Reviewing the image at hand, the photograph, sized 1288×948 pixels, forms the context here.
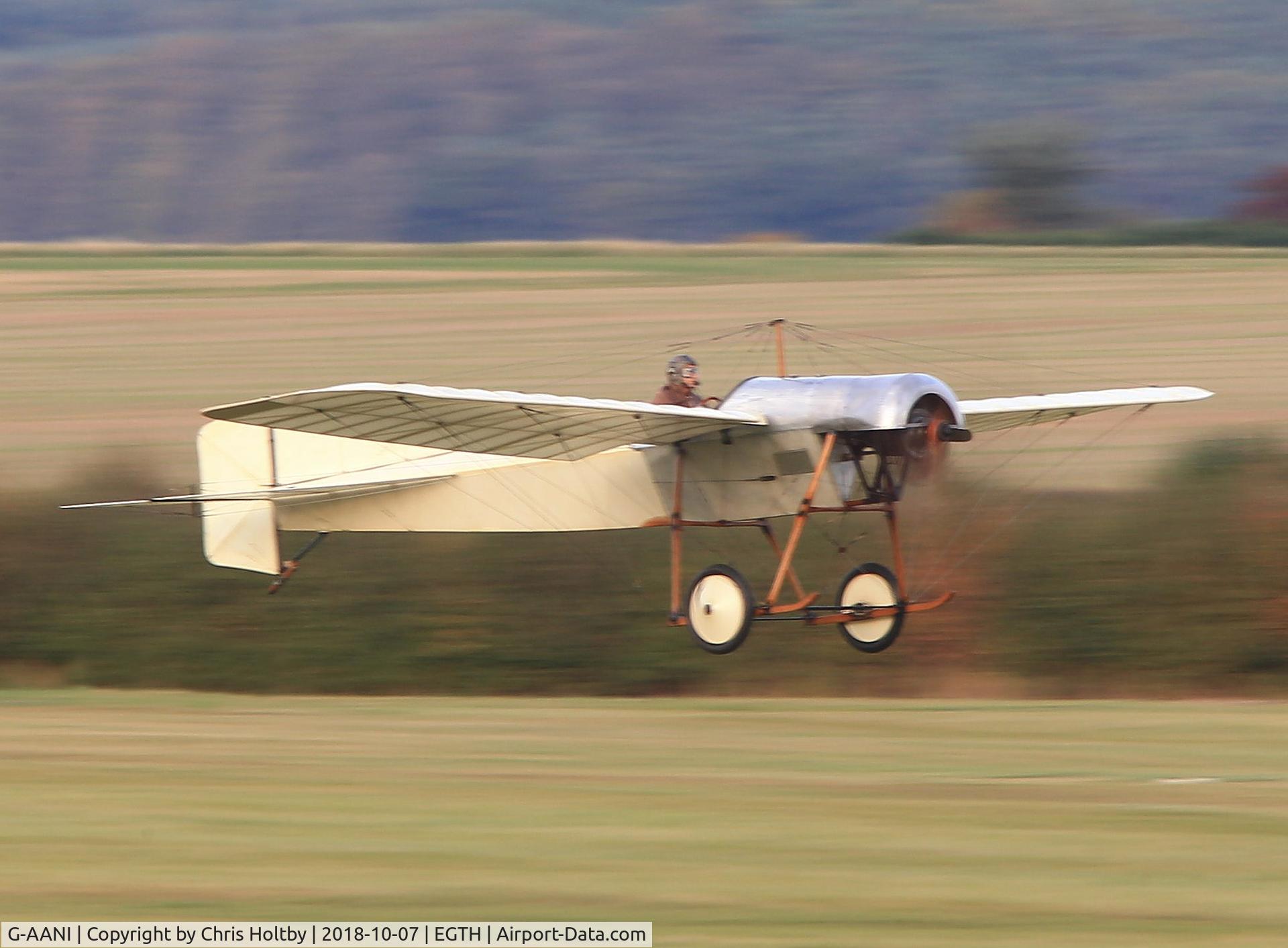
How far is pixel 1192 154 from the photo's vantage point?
62.8 m

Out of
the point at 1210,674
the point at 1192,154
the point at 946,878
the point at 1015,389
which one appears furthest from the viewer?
the point at 1192,154

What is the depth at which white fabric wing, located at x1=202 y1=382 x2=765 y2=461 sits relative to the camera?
11688mm

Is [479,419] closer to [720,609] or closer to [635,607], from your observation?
[720,609]

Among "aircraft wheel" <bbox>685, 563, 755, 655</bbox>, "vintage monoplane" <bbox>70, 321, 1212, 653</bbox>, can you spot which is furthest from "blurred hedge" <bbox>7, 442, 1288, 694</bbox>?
"aircraft wheel" <bbox>685, 563, 755, 655</bbox>

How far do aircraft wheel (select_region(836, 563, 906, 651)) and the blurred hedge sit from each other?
405 cm

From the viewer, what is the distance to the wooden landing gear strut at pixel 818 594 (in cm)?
1286

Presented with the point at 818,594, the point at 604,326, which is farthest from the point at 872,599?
the point at 604,326

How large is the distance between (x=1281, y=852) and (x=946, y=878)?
1.56 meters

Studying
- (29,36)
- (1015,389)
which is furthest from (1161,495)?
(29,36)

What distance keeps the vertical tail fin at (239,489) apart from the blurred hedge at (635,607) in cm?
464

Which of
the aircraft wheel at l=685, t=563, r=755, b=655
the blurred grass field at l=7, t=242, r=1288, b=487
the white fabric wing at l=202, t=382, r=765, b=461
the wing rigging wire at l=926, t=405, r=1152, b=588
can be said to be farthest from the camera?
the blurred grass field at l=7, t=242, r=1288, b=487

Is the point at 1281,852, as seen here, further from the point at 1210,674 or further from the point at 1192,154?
the point at 1192,154

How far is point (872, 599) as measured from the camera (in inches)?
540
